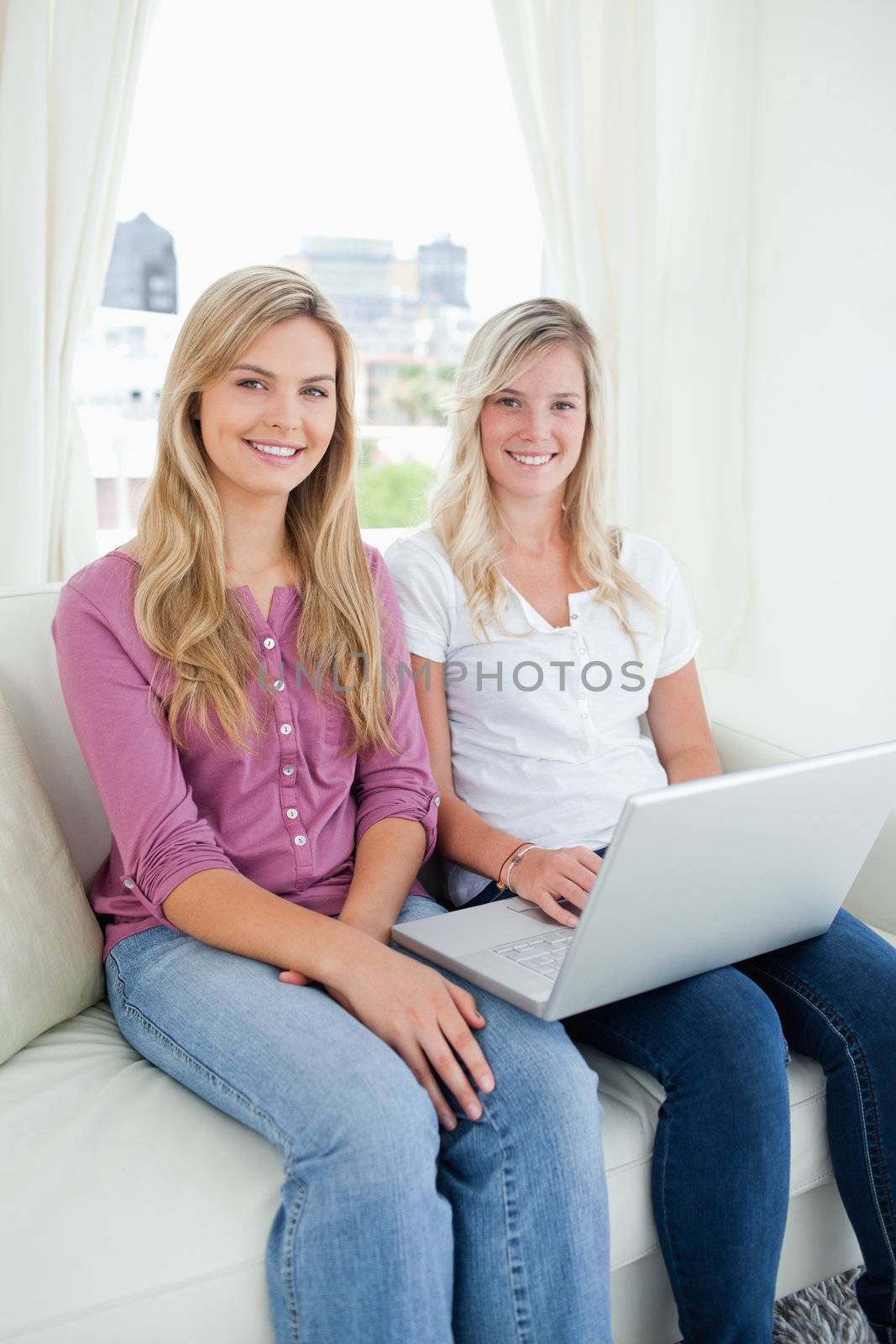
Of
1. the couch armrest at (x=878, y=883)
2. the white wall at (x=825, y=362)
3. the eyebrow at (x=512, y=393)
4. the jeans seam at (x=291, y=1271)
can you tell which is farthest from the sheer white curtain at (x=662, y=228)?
the jeans seam at (x=291, y=1271)

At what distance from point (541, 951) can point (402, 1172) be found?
0.30 m

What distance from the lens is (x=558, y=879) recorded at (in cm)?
134

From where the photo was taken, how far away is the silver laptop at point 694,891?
1.00 metres

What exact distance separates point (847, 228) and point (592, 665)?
1.53 m

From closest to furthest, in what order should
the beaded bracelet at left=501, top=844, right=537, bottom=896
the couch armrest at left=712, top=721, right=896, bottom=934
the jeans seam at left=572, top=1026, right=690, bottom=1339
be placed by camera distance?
the jeans seam at left=572, top=1026, right=690, bottom=1339 → the beaded bracelet at left=501, top=844, right=537, bottom=896 → the couch armrest at left=712, top=721, right=896, bottom=934

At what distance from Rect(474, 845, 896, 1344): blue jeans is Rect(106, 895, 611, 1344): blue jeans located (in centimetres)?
13

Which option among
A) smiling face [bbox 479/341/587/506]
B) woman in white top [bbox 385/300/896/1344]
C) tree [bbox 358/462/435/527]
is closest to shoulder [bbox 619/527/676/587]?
woman in white top [bbox 385/300/896/1344]

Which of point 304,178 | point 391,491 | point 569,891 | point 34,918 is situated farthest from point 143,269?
point 391,491

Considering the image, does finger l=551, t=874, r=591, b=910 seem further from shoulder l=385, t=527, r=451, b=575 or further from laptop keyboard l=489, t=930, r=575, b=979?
shoulder l=385, t=527, r=451, b=575

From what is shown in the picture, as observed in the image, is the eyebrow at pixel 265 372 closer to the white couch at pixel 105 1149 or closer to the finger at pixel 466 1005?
the white couch at pixel 105 1149

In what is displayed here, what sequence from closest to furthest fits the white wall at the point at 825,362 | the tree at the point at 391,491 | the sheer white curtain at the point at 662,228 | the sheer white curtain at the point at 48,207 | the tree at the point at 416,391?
1. the sheer white curtain at the point at 48,207
2. the white wall at the point at 825,362
3. the sheer white curtain at the point at 662,228
4. the tree at the point at 416,391
5. the tree at the point at 391,491

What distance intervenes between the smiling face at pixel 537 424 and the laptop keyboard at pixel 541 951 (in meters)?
0.68

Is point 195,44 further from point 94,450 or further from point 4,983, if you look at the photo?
point 4,983

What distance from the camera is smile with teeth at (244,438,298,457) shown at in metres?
1.39
